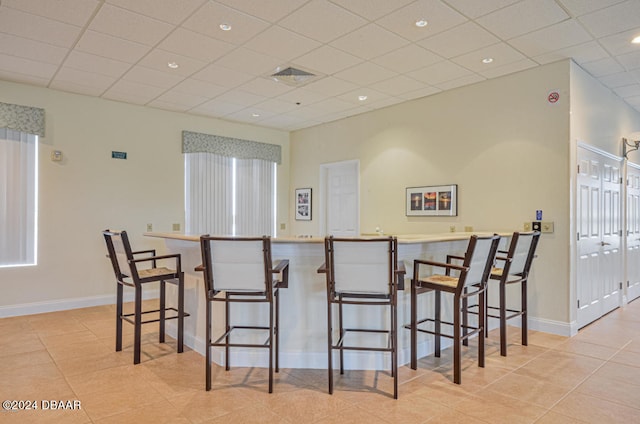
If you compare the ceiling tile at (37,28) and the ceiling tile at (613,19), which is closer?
the ceiling tile at (613,19)

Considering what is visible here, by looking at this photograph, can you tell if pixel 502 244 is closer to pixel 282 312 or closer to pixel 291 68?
pixel 282 312

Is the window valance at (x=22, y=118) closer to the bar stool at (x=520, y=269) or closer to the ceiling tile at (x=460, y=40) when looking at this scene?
the ceiling tile at (x=460, y=40)

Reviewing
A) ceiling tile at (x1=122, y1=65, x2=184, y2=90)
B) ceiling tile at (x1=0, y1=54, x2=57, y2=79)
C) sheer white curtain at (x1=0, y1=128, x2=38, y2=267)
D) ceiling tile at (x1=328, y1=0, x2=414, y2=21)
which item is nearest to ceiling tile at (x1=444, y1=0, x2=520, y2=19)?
ceiling tile at (x1=328, y1=0, x2=414, y2=21)

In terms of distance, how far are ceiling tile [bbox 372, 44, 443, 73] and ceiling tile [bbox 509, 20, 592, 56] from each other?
753mm

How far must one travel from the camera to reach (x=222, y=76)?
4.59 meters

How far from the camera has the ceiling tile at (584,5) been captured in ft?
9.80

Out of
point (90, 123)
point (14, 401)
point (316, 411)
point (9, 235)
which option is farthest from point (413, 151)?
point (9, 235)

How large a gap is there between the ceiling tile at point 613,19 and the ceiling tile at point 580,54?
0.80 feet

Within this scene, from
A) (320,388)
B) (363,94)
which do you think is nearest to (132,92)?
(363,94)

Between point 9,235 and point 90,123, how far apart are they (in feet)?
5.55

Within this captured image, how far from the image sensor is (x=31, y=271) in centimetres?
496

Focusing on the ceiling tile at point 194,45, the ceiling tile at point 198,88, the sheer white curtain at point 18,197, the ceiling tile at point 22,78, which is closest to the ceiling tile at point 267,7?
the ceiling tile at point 194,45

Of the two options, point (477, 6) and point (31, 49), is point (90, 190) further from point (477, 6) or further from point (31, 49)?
point (477, 6)

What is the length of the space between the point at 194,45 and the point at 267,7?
1024 mm
